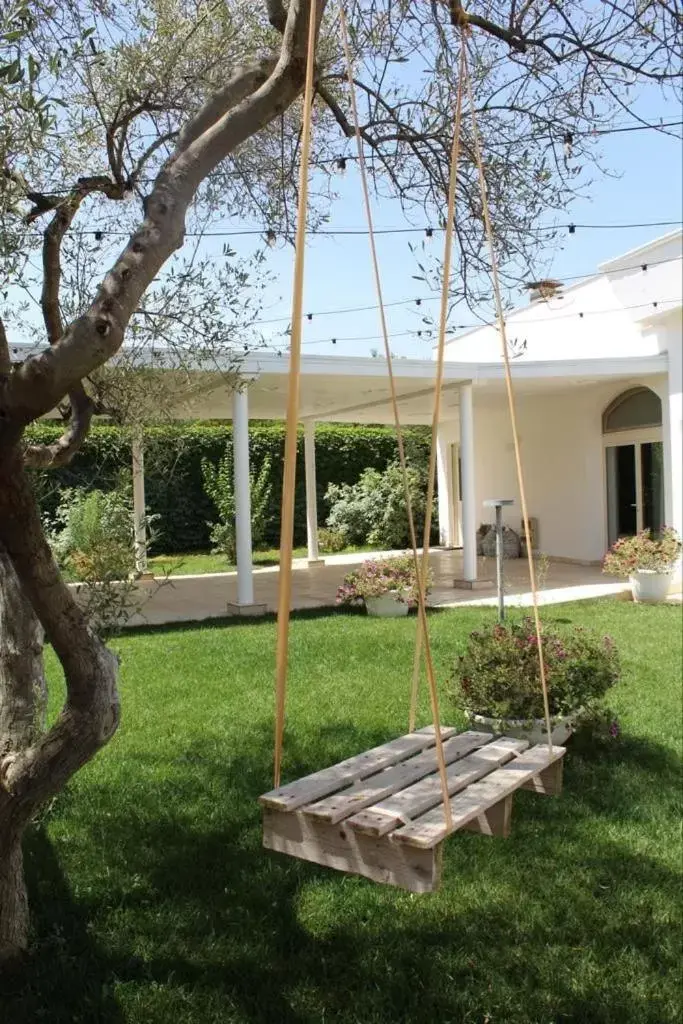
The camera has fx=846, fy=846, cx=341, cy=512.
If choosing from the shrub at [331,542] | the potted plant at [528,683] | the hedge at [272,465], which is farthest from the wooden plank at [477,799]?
the shrub at [331,542]

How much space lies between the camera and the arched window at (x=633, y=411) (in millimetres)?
13438

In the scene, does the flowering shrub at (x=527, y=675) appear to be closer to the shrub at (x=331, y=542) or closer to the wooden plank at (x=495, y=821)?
the wooden plank at (x=495, y=821)

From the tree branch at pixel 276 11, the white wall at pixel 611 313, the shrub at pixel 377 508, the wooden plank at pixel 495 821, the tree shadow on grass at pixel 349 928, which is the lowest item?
the tree shadow on grass at pixel 349 928

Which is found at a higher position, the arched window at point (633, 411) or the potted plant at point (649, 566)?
the arched window at point (633, 411)

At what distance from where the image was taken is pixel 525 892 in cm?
364

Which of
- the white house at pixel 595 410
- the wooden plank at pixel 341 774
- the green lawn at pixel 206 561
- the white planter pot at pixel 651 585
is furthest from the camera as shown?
the green lawn at pixel 206 561

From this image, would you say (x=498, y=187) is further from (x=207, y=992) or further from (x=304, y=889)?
(x=207, y=992)

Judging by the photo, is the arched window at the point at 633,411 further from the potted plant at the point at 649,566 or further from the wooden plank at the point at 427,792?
the wooden plank at the point at 427,792

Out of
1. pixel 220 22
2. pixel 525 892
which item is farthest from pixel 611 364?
pixel 525 892

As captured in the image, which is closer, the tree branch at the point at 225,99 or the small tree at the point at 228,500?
the tree branch at the point at 225,99

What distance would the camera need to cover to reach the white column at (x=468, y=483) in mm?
11945

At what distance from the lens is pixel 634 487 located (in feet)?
46.1

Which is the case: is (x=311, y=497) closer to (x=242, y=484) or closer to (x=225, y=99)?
(x=242, y=484)

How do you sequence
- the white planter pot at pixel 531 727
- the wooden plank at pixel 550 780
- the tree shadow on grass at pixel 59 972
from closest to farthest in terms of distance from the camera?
the tree shadow on grass at pixel 59 972
the wooden plank at pixel 550 780
the white planter pot at pixel 531 727
